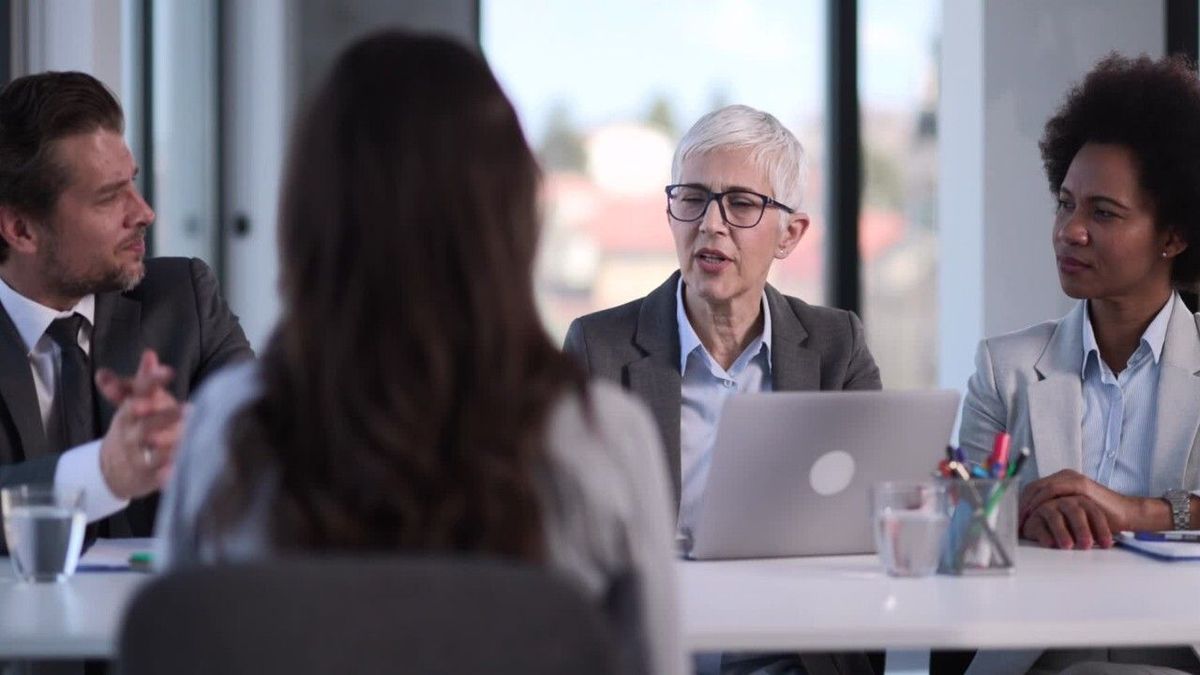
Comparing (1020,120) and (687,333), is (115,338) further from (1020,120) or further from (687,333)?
(1020,120)

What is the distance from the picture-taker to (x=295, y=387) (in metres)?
1.22

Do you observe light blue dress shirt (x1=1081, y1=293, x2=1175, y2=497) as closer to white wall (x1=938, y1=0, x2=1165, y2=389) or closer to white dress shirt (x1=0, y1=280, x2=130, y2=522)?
white dress shirt (x1=0, y1=280, x2=130, y2=522)

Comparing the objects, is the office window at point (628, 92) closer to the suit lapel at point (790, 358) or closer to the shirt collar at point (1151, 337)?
the suit lapel at point (790, 358)

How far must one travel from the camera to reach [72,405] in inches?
95.3

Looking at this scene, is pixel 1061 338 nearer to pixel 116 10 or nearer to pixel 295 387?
pixel 295 387

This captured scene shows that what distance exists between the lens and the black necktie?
95.0 inches

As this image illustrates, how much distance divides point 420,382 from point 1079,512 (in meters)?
1.41

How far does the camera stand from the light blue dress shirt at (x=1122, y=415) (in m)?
2.60

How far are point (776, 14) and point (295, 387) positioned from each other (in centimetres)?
465

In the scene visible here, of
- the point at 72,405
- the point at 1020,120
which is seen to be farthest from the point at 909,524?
the point at 1020,120

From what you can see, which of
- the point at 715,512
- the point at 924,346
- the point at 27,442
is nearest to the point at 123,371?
the point at 27,442

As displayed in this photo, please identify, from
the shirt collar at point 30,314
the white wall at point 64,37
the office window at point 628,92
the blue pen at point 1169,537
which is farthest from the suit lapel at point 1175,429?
the office window at point 628,92

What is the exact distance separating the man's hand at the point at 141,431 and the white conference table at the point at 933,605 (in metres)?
0.68

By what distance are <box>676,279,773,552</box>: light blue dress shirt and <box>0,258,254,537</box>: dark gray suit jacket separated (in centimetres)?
78
